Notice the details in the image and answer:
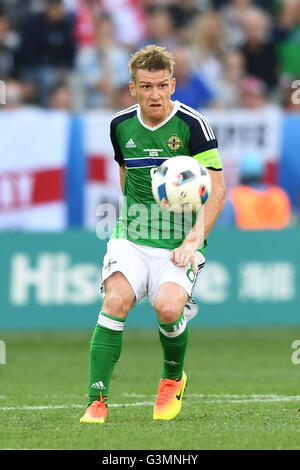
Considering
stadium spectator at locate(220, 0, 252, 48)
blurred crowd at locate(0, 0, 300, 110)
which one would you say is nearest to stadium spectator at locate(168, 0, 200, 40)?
blurred crowd at locate(0, 0, 300, 110)

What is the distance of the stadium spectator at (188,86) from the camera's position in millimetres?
14844

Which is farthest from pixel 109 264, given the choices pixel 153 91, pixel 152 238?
pixel 153 91

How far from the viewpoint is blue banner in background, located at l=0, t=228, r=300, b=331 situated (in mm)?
12672

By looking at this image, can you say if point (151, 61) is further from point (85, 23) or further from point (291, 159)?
point (85, 23)

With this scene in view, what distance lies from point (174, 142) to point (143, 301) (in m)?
5.92

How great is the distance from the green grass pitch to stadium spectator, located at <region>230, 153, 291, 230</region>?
1390mm

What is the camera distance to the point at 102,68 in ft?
51.0

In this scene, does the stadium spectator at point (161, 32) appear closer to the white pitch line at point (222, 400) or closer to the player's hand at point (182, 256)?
the white pitch line at point (222, 400)

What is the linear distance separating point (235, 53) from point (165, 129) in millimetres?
9750

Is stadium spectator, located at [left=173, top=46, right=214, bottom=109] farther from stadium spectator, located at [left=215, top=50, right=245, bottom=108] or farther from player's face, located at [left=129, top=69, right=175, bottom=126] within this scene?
player's face, located at [left=129, top=69, right=175, bottom=126]

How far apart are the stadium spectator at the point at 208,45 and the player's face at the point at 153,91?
8.98 meters
